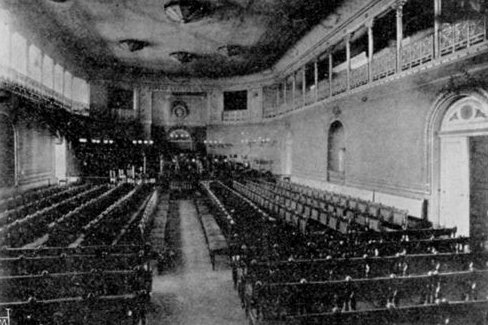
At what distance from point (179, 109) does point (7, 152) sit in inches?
Result: 617

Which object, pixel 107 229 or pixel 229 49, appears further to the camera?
pixel 229 49

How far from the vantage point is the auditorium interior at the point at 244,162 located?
5.06m

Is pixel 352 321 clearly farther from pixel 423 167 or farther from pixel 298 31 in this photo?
pixel 298 31

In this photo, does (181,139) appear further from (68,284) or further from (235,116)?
(68,284)

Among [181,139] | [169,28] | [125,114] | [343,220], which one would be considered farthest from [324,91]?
[125,114]

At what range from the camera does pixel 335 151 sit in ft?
59.1

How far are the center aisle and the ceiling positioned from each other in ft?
32.6

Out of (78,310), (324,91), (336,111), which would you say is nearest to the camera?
(78,310)

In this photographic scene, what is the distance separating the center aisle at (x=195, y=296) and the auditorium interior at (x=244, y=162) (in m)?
0.05

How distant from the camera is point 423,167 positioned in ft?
36.6

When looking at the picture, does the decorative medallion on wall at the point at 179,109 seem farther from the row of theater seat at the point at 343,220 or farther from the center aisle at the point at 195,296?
the center aisle at the point at 195,296

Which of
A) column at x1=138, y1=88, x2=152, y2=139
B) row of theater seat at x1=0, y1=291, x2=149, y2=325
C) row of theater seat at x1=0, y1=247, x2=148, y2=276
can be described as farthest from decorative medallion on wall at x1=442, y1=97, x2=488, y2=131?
column at x1=138, y1=88, x2=152, y2=139

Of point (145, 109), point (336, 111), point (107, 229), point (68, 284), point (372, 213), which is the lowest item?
point (68, 284)

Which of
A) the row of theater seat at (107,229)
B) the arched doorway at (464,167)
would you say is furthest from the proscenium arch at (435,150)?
the row of theater seat at (107,229)
